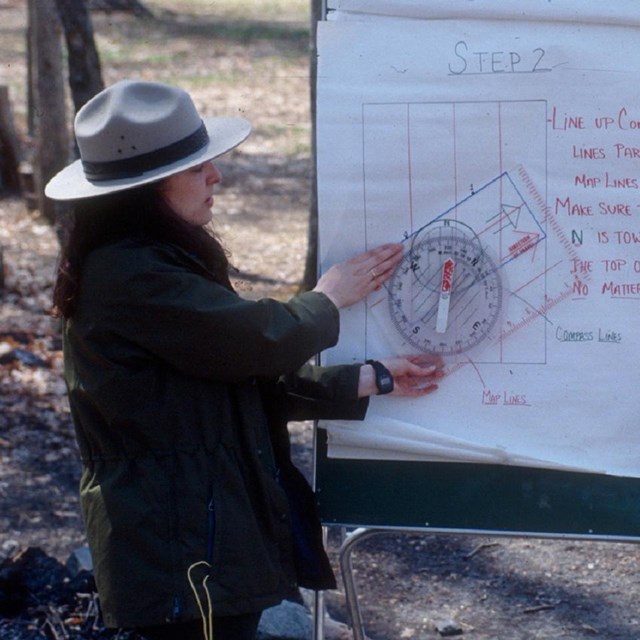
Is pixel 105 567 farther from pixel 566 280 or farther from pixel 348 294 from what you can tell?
pixel 566 280

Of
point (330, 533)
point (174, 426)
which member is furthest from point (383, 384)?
point (330, 533)

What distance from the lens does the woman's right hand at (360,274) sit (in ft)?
9.53

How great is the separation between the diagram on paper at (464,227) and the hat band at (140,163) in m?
0.51

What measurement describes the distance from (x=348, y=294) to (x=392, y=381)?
0.23 m

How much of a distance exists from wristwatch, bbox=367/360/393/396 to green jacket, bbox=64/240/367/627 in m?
0.24

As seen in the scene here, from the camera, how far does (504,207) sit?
2961mm

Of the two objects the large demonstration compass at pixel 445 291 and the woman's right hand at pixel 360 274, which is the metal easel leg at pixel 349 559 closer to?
the large demonstration compass at pixel 445 291

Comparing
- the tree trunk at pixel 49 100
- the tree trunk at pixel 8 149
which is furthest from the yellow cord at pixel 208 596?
the tree trunk at pixel 8 149

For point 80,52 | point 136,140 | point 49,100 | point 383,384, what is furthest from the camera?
point 49,100

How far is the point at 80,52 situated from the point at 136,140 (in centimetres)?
371

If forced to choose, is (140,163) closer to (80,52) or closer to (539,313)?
(539,313)

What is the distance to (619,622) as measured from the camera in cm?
426

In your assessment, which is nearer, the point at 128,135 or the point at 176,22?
the point at 128,135

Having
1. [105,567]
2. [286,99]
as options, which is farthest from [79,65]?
[286,99]
